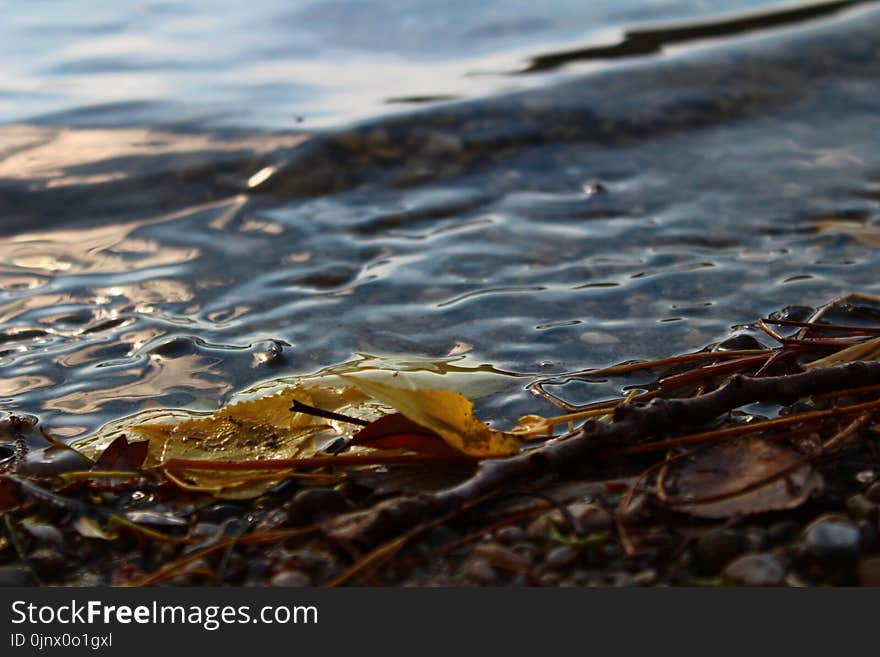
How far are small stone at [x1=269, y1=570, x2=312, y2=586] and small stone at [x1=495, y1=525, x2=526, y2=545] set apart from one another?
23 cm

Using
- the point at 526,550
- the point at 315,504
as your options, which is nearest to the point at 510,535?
the point at 526,550

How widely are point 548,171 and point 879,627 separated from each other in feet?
7.46

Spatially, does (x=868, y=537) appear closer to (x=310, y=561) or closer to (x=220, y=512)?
(x=310, y=561)

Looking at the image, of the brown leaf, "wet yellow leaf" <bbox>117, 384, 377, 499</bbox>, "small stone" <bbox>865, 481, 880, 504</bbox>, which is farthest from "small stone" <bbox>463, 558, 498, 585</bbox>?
"small stone" <bbox>865, 481, 880, 504</bbox>

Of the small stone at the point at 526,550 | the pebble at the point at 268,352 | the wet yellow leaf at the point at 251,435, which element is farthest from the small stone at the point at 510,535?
the pebble at the point at 268,352

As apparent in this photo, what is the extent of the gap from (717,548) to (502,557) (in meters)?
0.24

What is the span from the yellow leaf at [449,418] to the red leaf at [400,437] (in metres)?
0.03

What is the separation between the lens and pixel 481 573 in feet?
3.85

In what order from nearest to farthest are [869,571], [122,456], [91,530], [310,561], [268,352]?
[869,571], [310,561], [91,530], [122,456], [268,352]

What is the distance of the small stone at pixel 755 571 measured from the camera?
1.11 meters

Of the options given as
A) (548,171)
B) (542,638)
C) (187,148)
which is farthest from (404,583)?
(187,148)

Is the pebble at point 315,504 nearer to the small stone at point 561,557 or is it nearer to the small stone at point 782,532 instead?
the small stone at point 561,557

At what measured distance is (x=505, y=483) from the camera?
1309 mm

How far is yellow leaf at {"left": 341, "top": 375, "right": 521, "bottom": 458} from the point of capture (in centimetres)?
133
